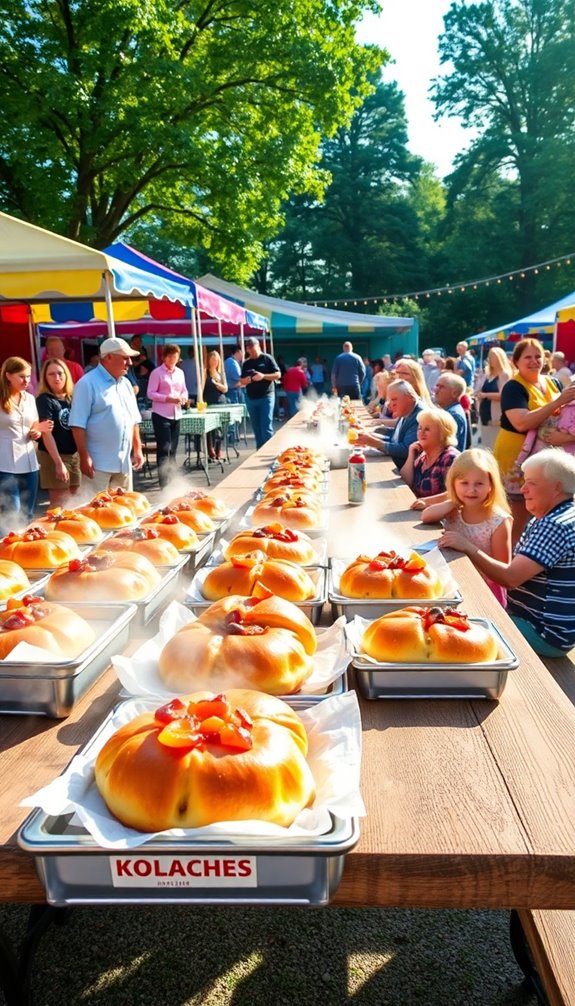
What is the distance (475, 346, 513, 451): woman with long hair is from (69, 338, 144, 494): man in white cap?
518 cm

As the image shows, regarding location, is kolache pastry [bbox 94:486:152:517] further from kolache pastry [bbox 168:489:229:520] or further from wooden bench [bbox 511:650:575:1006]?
wooden bench [bbox 511:650:575:1006]

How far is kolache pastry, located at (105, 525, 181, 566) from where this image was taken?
238 cm

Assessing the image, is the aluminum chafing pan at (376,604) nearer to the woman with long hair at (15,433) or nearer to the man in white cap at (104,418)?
the man in white cap at (104,418)

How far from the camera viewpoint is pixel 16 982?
71.4 inches

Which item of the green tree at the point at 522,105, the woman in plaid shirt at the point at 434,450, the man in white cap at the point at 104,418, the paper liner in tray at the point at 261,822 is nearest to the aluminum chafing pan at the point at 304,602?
the paper liner in tray at the point at 261,822

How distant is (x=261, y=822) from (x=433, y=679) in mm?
649

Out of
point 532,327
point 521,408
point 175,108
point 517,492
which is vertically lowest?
point 517,492

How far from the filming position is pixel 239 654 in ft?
4.77

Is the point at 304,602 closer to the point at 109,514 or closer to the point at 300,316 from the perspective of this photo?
the point at 109,514

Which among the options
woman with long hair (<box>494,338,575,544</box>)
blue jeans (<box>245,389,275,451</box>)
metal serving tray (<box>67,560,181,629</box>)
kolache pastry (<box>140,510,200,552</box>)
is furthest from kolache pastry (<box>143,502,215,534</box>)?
blue jeans (<box>245,389,275,451</box>)

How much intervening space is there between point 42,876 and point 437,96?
5222cm

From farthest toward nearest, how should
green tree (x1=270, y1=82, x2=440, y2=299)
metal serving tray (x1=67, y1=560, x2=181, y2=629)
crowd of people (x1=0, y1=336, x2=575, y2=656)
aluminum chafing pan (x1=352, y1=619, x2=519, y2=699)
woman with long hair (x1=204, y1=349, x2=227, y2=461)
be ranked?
green tree (x1=270, y1=82, x2=440, y2=299), woman with long hair (x1=204, y1=349, x2=227, y2=461), crowd of people (x1=0, y1=336, x2=575, y2=656), metal serving tray (x1=67, y1=560, x2=181, y2=629), aluminum chafing pan (x1=352, y1=619, x2=519, y2=699)

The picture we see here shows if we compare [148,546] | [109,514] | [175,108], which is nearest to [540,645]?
[148,546]

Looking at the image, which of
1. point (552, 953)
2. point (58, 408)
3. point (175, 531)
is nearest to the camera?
point (552, 953)
